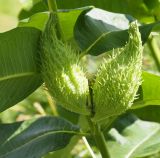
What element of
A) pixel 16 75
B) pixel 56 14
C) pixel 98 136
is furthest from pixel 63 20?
pixel 98 136

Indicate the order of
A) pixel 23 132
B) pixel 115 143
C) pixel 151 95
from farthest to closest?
Answer: pixel 115 143 → pixel 151 95 → pixel 23 132

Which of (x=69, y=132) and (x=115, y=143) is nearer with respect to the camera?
(x=69, y=132)

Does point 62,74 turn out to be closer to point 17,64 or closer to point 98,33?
point 17,64

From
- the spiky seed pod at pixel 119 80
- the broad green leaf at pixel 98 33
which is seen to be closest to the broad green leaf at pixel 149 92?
the broad green leaf at pixel 98 33

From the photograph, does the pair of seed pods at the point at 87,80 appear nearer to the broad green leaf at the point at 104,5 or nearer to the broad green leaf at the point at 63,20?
the broad green leaf at the point at 63,20

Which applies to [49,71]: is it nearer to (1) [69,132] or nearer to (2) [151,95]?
(1) [69,132]

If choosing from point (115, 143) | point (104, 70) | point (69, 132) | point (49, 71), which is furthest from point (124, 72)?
point (115, 143)
